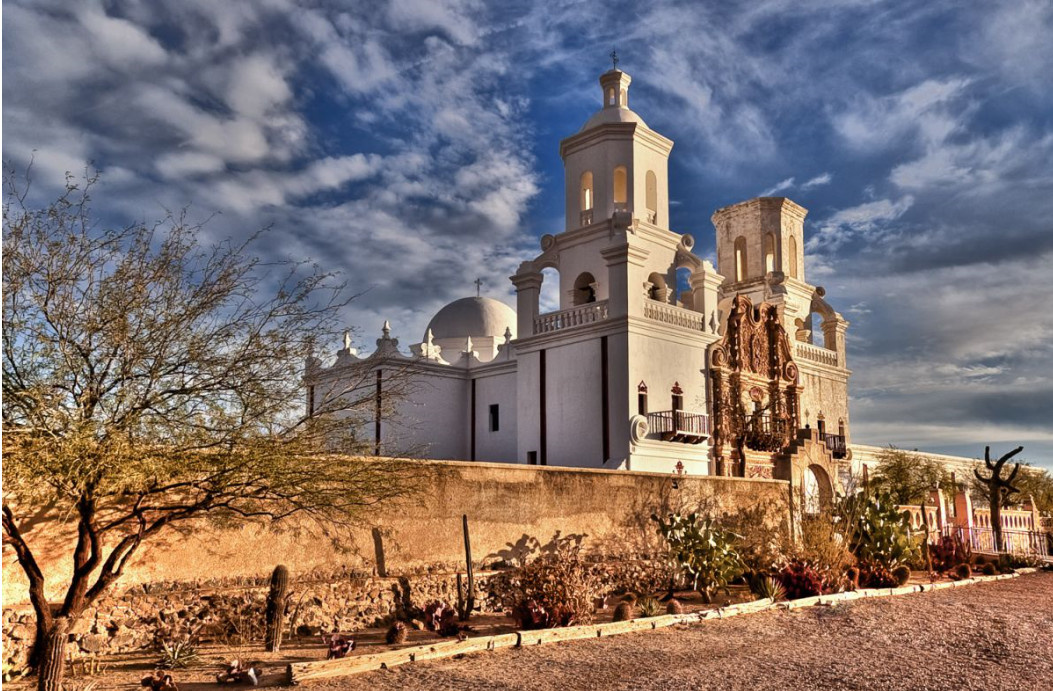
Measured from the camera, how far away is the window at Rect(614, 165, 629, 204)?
102 feet

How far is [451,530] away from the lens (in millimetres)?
12609

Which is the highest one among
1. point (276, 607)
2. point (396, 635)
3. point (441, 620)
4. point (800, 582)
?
point (276, 607)

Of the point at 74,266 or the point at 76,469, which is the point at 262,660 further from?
the point at 74,266

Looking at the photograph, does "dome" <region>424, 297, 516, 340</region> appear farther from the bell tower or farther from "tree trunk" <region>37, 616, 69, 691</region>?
"tree trunk" <region>37, 616, 69, 691</region>

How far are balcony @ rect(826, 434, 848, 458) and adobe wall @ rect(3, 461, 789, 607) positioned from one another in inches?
706

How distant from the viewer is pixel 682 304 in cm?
3041

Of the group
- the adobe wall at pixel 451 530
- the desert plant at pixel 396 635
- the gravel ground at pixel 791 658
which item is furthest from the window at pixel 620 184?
the desert plant at pixel 396 635

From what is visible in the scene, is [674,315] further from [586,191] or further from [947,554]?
[947,554]

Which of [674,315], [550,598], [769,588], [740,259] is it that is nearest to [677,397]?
[674,315]

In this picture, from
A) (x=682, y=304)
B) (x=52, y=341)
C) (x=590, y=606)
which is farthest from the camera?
(x=682, y=304)

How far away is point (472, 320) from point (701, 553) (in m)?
21.9

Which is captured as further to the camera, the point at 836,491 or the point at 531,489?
the point at 836,491

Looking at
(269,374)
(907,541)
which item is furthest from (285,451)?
(907,541)

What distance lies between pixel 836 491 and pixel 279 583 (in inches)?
553
